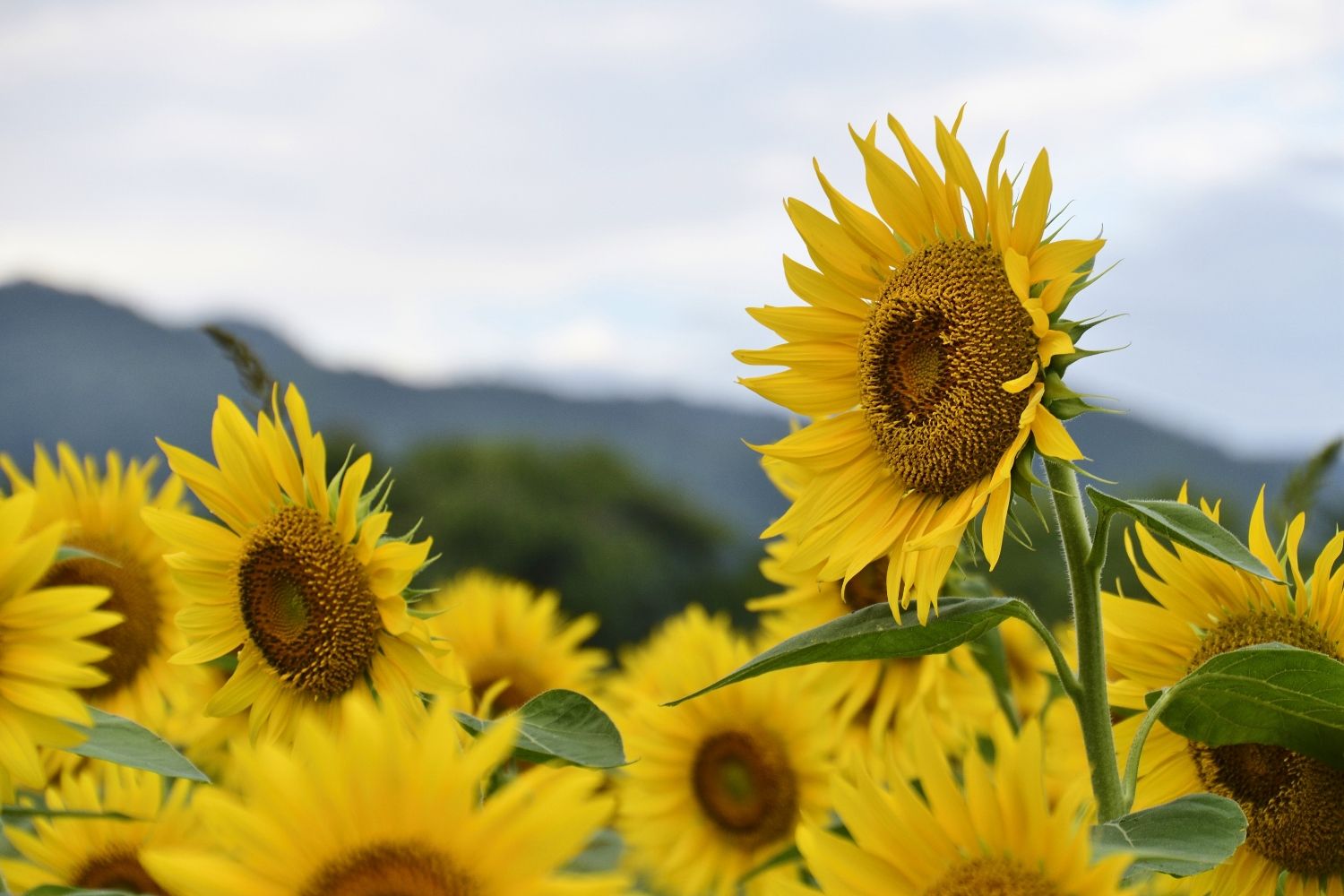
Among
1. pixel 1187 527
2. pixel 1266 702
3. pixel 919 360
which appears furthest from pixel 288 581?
pixel 1266 702

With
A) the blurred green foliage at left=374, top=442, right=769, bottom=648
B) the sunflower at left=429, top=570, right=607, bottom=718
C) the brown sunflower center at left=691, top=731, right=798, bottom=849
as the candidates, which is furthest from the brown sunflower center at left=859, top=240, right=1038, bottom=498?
the blurred green foliage at left=374, top=442, right=769, bottom=648

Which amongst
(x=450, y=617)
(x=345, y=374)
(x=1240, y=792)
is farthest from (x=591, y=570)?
(x=345, y=374)

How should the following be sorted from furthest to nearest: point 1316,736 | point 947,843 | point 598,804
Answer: point 1316,736, point 947,843, point 598,804

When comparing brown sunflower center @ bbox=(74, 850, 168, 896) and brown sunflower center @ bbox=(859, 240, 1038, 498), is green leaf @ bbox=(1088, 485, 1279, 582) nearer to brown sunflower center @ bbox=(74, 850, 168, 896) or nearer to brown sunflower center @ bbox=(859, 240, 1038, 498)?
brown sunflower center @ bbox=(859, 240, 1038, 498)

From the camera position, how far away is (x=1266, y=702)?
1.79m

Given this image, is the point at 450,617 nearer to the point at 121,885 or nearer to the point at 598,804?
the point at 121,885

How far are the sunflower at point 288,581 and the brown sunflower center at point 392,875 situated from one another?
0.85m

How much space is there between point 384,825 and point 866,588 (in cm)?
232

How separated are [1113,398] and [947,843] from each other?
0.62m

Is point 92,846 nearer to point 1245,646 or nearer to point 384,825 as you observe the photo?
point 384,825

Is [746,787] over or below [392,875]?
below

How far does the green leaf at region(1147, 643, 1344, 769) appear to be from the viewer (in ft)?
5.68

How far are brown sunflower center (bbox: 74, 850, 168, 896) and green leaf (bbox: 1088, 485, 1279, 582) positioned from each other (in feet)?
6.23

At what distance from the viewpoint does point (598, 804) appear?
1199 millimetres
